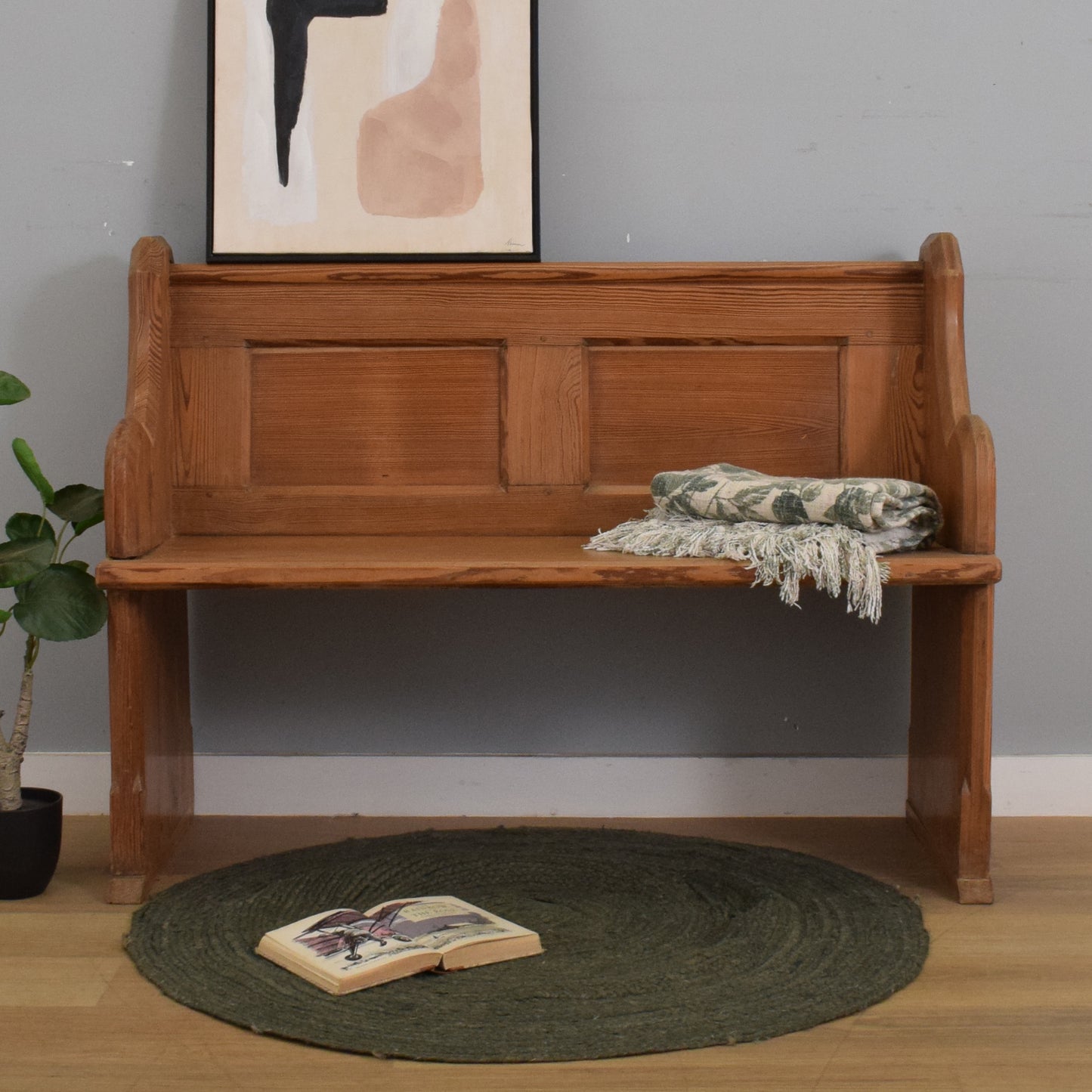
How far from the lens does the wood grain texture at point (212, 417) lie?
214cm

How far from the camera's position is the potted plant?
179 centimetres

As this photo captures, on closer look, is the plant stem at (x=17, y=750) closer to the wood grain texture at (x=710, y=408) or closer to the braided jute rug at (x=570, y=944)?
the braided jute rug at (x=570, y=944)

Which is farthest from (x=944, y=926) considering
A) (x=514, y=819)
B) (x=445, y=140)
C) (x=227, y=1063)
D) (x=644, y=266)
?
(x=445, y=140)

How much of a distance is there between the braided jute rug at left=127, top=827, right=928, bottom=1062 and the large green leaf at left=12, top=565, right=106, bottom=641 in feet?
1.33

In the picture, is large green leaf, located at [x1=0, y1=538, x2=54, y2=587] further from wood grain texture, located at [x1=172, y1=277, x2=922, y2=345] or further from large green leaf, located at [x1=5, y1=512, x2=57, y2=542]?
wood grain texture, located at [x1=172, y1=277, x2=922, y2=345]

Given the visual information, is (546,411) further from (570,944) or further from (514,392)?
(570,944)

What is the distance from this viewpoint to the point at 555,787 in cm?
228

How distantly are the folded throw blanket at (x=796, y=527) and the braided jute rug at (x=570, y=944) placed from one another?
17.3 inches

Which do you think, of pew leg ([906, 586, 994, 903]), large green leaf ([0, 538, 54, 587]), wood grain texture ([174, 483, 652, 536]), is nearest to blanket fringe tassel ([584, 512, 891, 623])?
pew leg ([906, 586, 994, 903])

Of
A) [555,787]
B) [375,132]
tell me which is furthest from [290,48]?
[555,787]

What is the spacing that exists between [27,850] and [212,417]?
0.75m

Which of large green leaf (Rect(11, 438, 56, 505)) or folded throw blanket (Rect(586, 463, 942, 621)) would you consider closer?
folded throw blanket (Rect(586, 463, 942, 621))

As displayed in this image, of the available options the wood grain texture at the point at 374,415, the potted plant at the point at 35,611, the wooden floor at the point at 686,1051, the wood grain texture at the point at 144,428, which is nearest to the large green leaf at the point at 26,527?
the potted plant at the point at 35,611

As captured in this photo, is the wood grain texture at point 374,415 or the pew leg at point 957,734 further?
the wood grain texture at point 374,415
